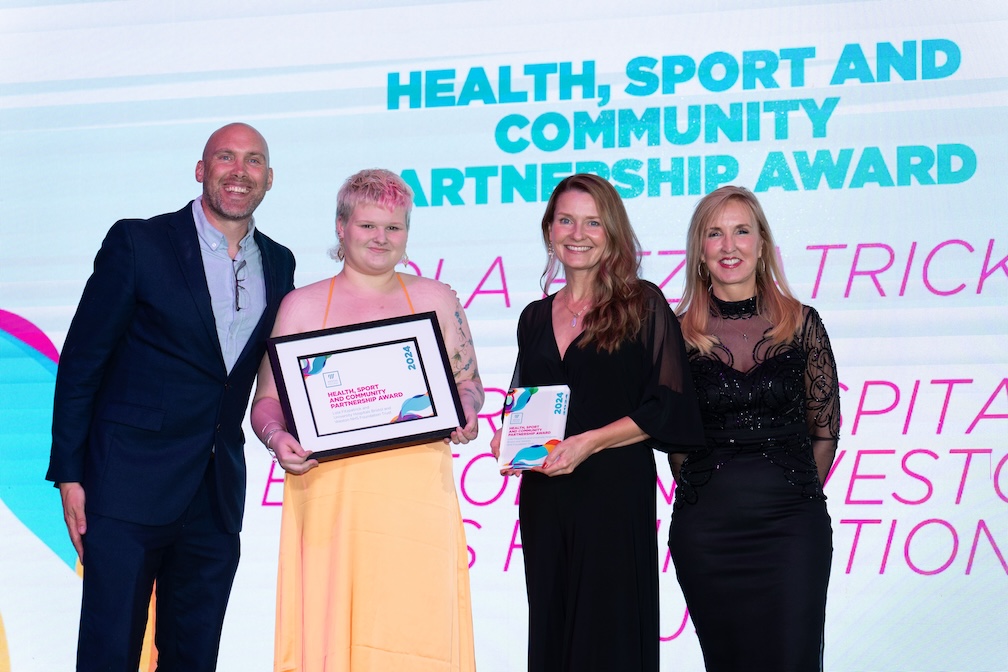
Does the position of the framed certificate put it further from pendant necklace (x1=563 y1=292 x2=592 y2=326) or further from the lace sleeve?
the lace sleeve

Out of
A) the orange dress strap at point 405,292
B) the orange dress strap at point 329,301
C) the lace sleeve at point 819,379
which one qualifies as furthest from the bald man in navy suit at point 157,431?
the lace sleeve at point 819,379

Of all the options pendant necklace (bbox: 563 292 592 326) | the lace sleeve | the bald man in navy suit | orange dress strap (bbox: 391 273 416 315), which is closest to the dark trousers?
the bald man in navy suit

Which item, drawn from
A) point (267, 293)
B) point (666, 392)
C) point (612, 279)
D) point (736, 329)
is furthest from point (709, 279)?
point (267, 293)

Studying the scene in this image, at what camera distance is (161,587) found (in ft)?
10.1

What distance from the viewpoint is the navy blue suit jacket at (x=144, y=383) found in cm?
297

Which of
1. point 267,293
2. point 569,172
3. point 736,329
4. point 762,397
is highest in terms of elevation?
point 569,172

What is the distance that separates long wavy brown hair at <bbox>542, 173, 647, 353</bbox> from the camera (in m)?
2.87

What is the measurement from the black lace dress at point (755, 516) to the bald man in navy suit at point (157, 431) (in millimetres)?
1290

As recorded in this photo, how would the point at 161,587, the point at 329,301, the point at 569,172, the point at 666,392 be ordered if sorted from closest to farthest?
the point at 666,392 → the point at 329,301 → the point at 161,587 → the point at 569,172

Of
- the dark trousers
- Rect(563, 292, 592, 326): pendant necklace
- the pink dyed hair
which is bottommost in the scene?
the dark trousers

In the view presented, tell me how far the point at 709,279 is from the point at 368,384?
1047mm

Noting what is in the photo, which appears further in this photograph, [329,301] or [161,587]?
[161,587]

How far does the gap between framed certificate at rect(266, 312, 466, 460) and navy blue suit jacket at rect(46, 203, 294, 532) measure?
286mm

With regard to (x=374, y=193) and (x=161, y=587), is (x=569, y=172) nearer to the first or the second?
(x=374, y=193)
